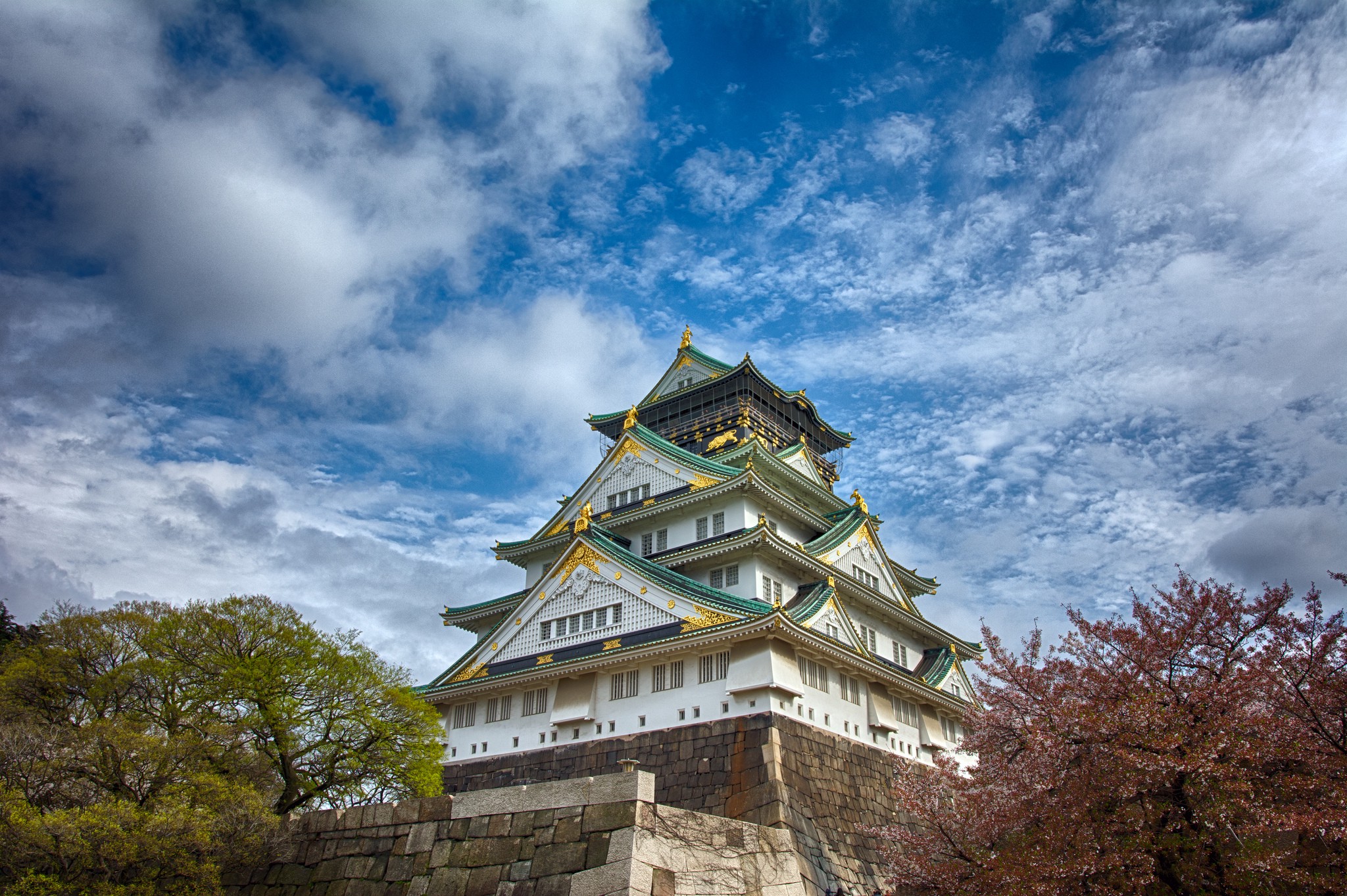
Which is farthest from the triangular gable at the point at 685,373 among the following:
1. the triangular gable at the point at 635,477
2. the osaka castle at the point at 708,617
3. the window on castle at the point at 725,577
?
the window on castle at the point at 725,577

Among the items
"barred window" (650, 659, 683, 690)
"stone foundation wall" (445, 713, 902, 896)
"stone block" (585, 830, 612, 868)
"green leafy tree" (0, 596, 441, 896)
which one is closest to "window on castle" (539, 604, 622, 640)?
"barred window" (650, 659, 683, 690)

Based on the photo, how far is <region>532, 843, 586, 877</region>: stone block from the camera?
14.0 metres

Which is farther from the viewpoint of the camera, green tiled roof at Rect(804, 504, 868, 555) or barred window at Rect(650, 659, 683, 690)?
green tiled roof at Rect(804, 504, 868, 555)

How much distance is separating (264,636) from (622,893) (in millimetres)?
10630

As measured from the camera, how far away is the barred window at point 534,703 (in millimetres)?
27906

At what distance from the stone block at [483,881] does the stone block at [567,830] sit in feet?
3.77

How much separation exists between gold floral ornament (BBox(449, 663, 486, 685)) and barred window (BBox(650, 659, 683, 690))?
647cm

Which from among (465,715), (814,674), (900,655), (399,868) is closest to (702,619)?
(814,674)

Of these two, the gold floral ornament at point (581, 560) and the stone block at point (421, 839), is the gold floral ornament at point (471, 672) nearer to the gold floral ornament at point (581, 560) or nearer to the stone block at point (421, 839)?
the gold floral ornament at point (581, 560)

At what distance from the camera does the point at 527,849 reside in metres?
14.6

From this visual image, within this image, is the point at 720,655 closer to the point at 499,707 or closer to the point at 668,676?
the point at 668,676

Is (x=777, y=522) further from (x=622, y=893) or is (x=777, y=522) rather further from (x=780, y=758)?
(x=622, y=893)

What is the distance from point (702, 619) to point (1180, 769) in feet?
45.9

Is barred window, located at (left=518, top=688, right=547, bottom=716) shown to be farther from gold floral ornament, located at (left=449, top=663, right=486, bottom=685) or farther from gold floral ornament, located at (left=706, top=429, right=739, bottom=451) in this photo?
gold floral ornament, located at (left=706, top=429, right=739, bottom=451)
